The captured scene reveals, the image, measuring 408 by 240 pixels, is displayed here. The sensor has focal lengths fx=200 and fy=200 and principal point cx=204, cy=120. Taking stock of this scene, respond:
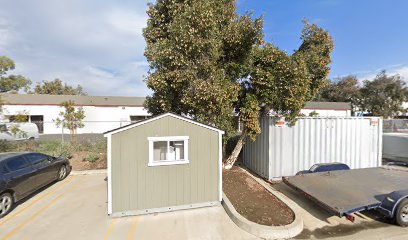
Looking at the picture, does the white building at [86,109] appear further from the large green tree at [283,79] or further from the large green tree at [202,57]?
the large green tree at [283,79]

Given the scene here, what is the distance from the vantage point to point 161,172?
582 centimetres

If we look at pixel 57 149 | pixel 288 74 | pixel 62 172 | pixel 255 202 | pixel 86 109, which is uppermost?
pixel 288 74

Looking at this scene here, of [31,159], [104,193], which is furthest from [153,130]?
[31,159]

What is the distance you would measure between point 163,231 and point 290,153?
19.8ft

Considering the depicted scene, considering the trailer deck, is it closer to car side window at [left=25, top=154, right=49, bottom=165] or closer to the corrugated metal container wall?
the corrugated metal container wall

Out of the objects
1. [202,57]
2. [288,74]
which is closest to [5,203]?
[202,57]

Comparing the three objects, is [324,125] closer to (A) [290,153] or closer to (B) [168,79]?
(A) [290,153]

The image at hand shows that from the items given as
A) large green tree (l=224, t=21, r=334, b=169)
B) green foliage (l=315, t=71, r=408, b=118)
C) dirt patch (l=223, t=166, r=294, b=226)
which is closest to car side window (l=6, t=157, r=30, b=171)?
dirt patch (l=223, t=166, r=294, b=226)

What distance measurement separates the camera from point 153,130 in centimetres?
578

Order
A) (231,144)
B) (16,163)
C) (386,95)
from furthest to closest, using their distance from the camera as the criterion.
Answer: (386,95) < (231,144) < (16,163)

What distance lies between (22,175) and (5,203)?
0.92 metres

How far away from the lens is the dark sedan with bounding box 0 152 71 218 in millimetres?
5824

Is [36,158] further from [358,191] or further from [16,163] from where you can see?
[358,191]

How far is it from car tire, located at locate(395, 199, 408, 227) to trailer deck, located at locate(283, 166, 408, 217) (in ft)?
1.11
